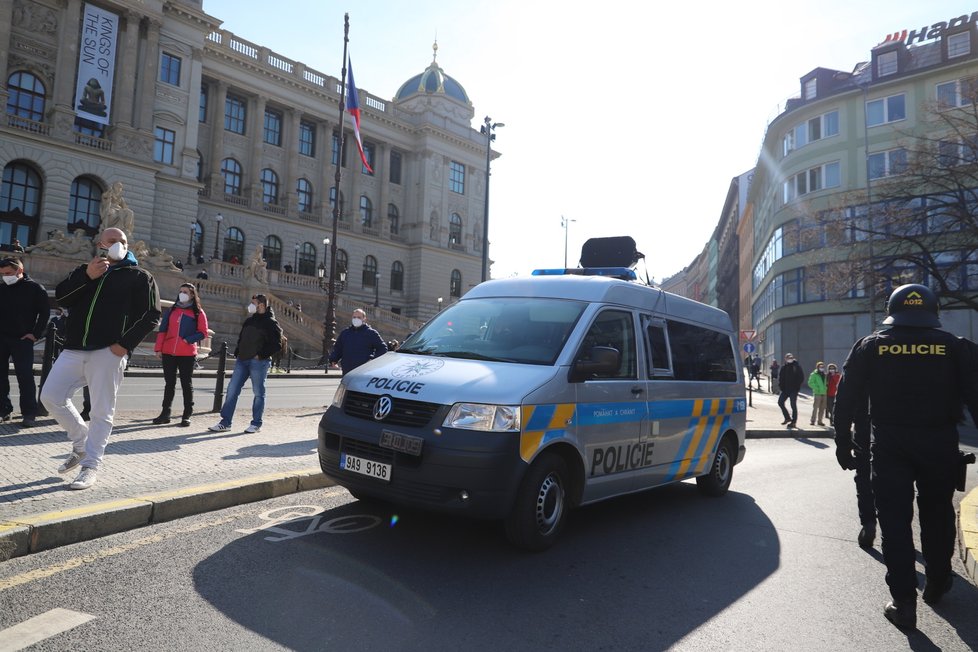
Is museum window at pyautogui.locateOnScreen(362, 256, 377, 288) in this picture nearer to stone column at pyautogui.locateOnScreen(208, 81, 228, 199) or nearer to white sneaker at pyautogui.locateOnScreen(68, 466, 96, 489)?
stone column at pyautogui.locateOnScreen(208, 81, 228, 199)

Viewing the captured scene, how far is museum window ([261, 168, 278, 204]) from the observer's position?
170 ft

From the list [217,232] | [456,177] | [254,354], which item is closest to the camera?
[254,354]

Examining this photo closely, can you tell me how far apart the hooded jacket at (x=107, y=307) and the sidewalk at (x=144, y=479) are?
115cm

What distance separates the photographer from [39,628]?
121 inches

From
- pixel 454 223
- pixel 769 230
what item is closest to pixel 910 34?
pixel 769 230

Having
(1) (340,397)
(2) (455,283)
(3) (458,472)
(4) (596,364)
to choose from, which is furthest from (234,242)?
(3) (458,472)

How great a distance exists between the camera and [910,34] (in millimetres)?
39281

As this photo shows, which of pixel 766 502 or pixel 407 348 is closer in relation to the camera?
pixel 407 348

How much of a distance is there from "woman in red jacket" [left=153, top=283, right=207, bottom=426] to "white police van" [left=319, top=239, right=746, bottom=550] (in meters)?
4.55

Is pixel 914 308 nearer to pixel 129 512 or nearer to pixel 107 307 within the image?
pixel 129 512

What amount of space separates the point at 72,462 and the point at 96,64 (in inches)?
1600

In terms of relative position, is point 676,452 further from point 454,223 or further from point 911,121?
point 454,223

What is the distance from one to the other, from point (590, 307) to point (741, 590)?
2.32 m

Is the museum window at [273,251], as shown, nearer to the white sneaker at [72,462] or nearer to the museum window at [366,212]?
the museum window at [366,212]
